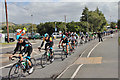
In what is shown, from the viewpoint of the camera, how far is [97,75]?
22.9 ft

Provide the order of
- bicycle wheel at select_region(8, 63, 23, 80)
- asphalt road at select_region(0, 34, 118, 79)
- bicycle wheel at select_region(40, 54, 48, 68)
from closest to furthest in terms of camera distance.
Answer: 1. bicycle wheel at select_region(8, 63, 23, 80)
2. asphalt road at select_region(0, 34, 118, 79)
3. bicycle wheel at select_region(40, 54, 48, 68)

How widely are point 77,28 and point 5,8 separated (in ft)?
121

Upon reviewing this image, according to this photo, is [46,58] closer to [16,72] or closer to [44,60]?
[44,60]

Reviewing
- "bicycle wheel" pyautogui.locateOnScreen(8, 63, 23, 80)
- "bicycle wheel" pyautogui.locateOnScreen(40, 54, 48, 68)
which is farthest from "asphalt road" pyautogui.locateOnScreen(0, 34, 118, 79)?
"bicycle wheel" pyautogui.locateOnScreen(8, 63, 23, 80)

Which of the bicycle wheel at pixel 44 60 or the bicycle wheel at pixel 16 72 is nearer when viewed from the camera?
the bicycle wheel at pixel 16 72

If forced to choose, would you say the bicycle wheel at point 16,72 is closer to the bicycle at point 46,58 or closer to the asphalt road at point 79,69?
the asphalt road at point 79,69

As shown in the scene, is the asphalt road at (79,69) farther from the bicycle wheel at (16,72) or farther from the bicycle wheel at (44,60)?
the bicycle wheel at (16,72)

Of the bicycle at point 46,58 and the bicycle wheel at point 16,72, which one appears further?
the bicycle at point 46,58

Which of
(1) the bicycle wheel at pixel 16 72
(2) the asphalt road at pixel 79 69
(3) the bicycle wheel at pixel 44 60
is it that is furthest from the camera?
(3) the bicycle wheel at pixel 44 60

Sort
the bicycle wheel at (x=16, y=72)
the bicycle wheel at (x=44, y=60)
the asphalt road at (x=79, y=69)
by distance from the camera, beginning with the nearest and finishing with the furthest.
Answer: the bicycle wheel at (x=16, y=72) < the asphalt road at (x=79, y=69) < the bicycle wheel at (x=44, y=60)

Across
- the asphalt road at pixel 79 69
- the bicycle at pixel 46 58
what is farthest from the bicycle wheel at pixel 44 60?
the asphalt road at pixel 79 69

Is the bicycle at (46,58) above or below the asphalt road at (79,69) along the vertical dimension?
above

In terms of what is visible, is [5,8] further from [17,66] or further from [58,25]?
[58,25]

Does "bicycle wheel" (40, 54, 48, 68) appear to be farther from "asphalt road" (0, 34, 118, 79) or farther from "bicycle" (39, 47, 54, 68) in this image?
"asphalt road" (0, 34, 118, 79)
